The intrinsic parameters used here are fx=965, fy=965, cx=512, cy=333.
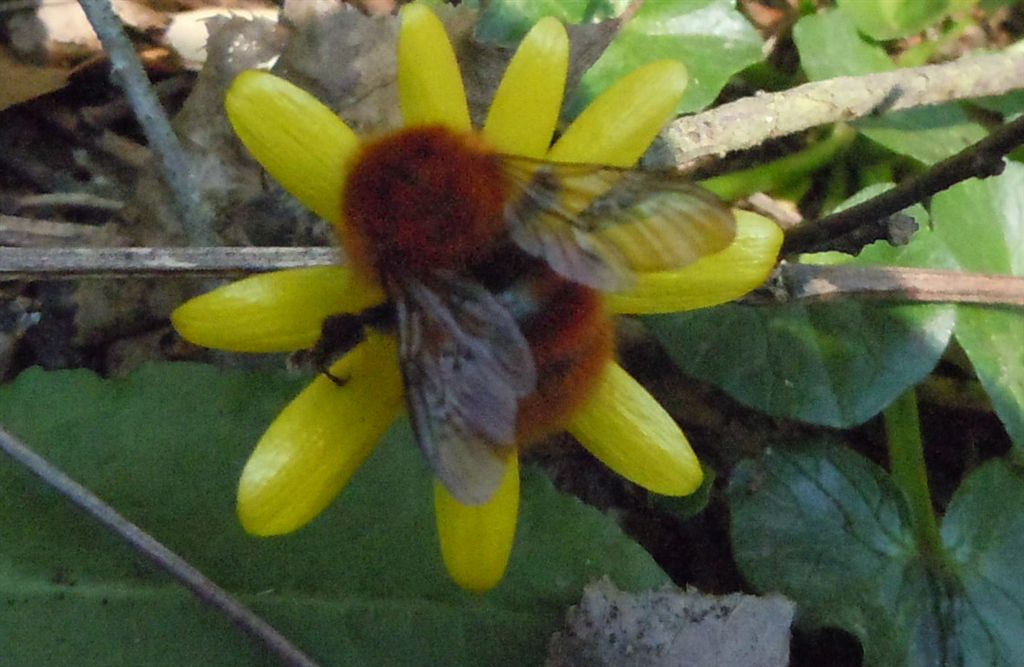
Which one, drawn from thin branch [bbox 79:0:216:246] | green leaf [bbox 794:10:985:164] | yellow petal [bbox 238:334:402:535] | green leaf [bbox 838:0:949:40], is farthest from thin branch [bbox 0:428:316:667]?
green leaf [bbox 838:0:949:40]

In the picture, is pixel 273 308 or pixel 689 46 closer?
pixel 273 308

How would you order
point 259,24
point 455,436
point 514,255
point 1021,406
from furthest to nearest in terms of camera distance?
point 259,24 → point 1021,406 → point 514,255 → point 455,436

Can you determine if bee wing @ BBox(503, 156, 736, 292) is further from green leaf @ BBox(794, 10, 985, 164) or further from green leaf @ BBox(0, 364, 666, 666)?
green leaf @ BBox(794, 10, 985, 164)

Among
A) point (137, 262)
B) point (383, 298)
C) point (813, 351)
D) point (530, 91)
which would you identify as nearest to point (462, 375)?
point (383, 298)

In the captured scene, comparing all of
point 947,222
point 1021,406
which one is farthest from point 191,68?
point 1021,406

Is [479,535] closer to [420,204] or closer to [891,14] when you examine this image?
[420,204]

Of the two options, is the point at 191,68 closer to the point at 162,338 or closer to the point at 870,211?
the point at 162,338
